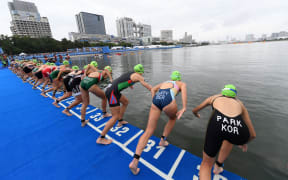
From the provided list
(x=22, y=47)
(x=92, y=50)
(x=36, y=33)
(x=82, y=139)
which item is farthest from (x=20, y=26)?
(x=82, y=139)

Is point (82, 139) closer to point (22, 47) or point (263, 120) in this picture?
point (263, 120)

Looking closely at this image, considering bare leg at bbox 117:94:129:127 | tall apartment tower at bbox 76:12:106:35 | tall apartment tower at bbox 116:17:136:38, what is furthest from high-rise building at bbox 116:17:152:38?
bare leg at bbox 117:94:129:127

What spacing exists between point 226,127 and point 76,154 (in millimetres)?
3470

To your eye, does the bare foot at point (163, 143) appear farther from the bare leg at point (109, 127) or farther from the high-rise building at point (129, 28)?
the high-rise building at point (129, 28)

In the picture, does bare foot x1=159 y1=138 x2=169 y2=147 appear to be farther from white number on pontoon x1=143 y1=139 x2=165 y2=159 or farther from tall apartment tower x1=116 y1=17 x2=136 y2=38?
tall apartment tower x1=116 y1=17 x2=136 y2=38

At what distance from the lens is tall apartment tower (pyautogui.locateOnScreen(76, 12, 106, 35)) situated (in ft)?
519

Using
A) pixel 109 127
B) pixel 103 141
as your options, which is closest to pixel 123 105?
pixel 109 127

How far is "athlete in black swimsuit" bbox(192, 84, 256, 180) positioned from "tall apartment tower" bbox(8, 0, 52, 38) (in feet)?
517

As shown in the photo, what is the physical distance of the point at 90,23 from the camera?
165625mm

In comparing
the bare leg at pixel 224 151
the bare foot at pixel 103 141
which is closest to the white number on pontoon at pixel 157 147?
the bare foot at pixel 103 141

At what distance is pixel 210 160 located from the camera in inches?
88.5

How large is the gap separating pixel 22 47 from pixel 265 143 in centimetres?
8373

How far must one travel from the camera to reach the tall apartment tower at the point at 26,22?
124 metres

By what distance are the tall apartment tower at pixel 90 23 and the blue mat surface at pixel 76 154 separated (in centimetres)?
18898
